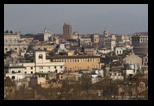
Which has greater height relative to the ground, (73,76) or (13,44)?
(13,44)

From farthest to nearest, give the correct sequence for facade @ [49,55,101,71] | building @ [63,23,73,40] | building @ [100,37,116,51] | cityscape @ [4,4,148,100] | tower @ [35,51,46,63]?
1. building @ [63,23,73,40]
2. building @ [100,37,116,51]
3. facade @ [49,55,101,71]
4. tower @ [35,51,46,63]
5. cityscape @ [4,4,148,100]

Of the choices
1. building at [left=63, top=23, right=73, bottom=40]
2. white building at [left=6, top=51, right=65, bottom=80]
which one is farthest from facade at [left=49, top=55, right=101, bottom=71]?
building at [left=63, top=23, right=73, bottom=40]

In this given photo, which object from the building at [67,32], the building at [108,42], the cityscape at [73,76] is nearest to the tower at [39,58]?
the cityscape at [73,76]

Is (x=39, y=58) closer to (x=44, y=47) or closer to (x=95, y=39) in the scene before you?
(x=44, y=47)

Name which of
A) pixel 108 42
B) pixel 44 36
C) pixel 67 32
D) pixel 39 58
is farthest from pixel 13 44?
pixel 67 32

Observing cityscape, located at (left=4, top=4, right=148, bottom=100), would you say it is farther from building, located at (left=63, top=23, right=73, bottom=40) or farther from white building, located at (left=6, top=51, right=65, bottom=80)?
building, located at (left=63, top=23, right=73, bottom=40)

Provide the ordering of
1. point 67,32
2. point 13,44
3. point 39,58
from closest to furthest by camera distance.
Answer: point 39,58 → point 13,44 → point 67,32

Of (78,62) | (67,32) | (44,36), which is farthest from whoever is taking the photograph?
(67,32)

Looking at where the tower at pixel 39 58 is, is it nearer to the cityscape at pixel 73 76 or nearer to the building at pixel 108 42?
the cityscape at pixel 73 76

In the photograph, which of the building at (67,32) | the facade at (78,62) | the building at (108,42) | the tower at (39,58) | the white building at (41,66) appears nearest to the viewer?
the white building at (41,66)
